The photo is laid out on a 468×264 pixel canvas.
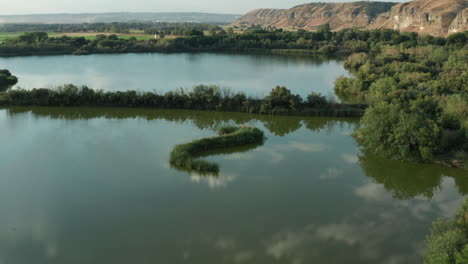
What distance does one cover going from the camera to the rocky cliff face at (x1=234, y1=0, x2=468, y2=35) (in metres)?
A: 70.1

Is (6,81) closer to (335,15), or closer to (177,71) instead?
(177,71)

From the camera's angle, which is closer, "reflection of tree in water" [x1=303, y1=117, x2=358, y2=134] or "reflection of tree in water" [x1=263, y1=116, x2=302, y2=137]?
"reflection of tree in water" [x1=263, y1=116, x2=302, y2=137]

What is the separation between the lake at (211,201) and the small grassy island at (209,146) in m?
0.65

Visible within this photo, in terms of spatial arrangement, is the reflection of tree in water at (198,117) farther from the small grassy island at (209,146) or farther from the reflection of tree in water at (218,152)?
the reflection of tree in water at (218,152)

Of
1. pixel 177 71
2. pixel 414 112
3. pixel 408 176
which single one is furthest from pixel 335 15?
pixel 408 176

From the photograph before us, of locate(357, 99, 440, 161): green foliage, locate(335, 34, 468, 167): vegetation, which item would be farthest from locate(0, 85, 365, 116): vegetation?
locate(357, 99, 440, 161): green foliage

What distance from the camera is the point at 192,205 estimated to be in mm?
15820

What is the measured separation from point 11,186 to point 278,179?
11.9m

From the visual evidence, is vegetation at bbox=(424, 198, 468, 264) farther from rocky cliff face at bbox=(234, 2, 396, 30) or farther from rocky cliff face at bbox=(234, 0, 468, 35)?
rocky cliff face at bbox=(234, 2, 396, 30)

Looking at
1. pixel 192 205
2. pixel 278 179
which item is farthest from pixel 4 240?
pixel 278 179

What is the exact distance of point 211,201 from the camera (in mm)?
16125

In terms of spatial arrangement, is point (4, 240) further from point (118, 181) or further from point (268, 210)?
point (268, 210)

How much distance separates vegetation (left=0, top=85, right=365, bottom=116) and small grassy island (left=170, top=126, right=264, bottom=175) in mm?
5333

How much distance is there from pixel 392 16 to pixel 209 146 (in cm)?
8895
